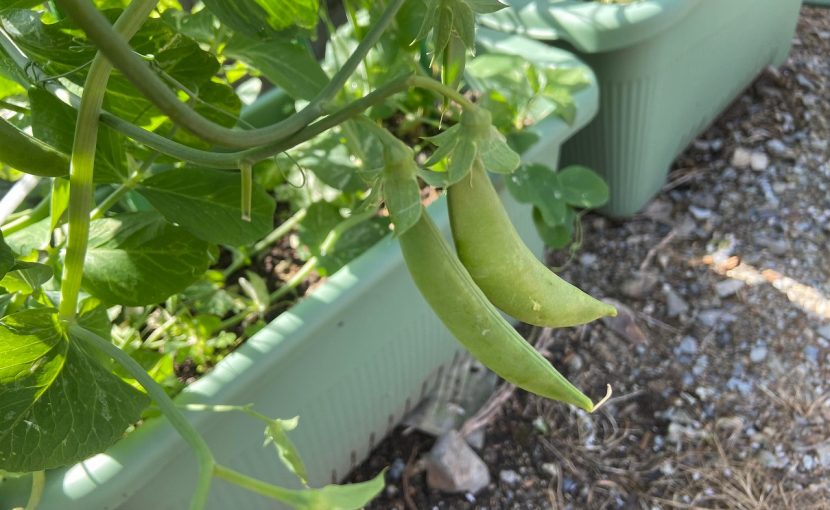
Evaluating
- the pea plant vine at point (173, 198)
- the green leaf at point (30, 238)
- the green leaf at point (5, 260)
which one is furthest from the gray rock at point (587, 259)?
the green leaf at point (5, 260)

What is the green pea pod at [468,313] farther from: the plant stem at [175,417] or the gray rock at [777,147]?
the gray rock at [777,147]

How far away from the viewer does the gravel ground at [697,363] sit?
39.5 inches

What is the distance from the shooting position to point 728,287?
122cm

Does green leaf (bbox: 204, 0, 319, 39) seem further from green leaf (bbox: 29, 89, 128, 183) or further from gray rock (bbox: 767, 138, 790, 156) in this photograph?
gray rock (bbox: 767, 138, 790, 156)

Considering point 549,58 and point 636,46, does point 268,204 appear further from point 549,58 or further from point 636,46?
point 636,46

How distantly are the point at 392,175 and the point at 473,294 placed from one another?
92 mm

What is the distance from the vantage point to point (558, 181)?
0.93 m

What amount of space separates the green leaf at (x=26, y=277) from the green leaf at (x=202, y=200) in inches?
3.9

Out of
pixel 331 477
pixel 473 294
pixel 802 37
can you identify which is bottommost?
pixel 802 37

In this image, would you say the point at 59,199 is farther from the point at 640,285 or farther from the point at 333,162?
the point at 640,285

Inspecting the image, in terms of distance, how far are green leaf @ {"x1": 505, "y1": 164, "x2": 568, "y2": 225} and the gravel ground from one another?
1.09ft

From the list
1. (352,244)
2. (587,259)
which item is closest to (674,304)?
(587,259)

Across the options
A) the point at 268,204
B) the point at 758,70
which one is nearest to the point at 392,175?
the point at 268,204

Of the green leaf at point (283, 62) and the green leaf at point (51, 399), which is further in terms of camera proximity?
the green leaf at point (283, 62)
